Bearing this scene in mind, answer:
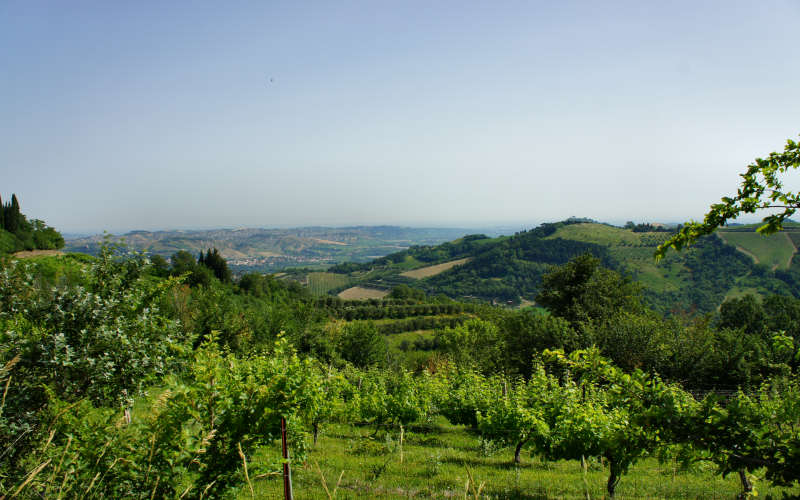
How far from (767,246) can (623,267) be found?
129ft

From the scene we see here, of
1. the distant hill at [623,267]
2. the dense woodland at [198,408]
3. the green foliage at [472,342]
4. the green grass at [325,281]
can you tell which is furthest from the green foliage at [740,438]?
the green grass at [325,281]

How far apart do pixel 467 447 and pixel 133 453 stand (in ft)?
44.1

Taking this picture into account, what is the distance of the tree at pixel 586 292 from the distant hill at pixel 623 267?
2877 cm

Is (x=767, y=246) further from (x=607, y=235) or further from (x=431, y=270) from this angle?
(x=431, y=270)

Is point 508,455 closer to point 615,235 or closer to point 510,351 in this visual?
point 510,351

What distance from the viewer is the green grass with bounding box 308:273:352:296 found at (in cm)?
15538

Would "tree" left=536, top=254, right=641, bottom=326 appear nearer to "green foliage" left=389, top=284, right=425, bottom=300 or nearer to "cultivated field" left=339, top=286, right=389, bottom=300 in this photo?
"green foliage" left=389, top=284, right=425, bottom=300

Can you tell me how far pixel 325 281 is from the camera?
169500 mm

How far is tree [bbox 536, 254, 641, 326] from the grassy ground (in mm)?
19327

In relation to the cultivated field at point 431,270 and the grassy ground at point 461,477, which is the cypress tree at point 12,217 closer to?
the grassy ground at point 461,477

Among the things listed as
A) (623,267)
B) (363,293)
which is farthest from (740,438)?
(363,293)

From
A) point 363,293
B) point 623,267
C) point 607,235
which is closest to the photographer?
point 623,267

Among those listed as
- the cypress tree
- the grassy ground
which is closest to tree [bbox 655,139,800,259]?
the grassy ground

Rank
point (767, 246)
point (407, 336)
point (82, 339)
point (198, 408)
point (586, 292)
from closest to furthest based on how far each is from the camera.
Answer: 1. point (198, 408)
2. point (82, 339)
3. point (586, 292)
4. point (407, 336)
5. point (767, 246)
